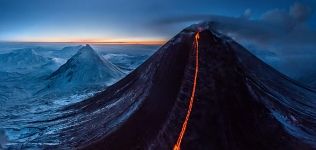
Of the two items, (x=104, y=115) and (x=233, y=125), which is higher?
(x=233, y=125)

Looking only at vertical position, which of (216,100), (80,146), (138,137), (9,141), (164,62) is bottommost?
(9,141)

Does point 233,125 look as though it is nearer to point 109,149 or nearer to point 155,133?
point 155,133

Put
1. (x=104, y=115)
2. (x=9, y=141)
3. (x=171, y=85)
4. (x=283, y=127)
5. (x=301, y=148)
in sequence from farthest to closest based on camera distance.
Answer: (x=9, y=141), (x=104, y=115), (x=171, y=85), (x=283, y=127), (x=301, y=148)

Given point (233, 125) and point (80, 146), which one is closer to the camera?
point (233, 125)

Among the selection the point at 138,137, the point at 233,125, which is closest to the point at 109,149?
the point at 138,137

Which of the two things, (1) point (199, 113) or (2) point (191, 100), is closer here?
(1) point (199, 113)

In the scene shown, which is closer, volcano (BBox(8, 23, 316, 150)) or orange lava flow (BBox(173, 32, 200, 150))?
orange lava flow (BBox(173, 32, 200, 150))

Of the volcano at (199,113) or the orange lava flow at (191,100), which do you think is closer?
the orange lava flow at (191,100)

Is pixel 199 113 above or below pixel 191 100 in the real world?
below

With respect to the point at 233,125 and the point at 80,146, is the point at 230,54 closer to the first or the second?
the point at 233,125

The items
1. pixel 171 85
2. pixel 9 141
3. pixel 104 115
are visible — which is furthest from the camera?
pixel 9 141
